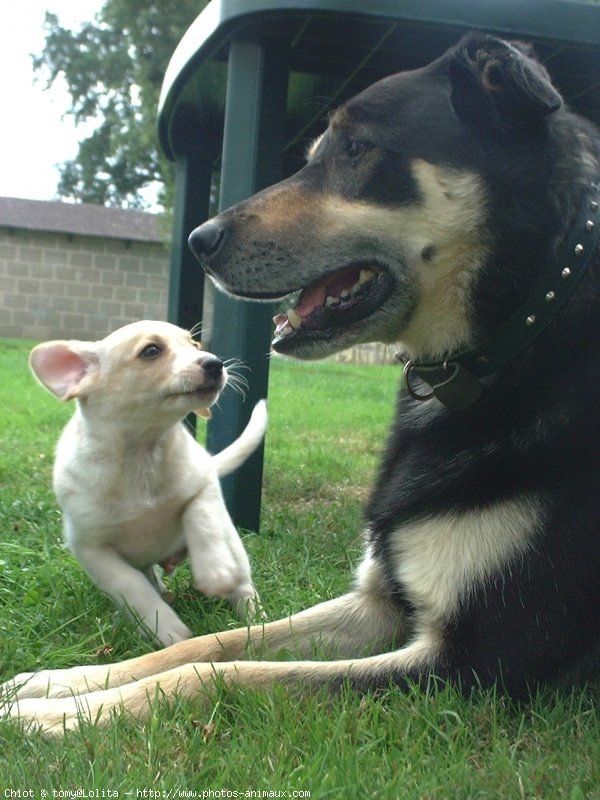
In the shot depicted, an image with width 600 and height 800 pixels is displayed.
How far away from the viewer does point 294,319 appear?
2455 millimetres

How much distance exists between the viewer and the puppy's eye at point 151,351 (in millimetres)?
2963

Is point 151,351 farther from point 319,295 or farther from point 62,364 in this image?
point 319,295

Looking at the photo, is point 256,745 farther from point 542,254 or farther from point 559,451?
point 542,254

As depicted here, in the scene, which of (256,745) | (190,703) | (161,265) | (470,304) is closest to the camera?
(256,745)

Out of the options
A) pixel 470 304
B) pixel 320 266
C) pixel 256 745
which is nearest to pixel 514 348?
pixel 470 304

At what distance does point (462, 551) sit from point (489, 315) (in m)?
0.61

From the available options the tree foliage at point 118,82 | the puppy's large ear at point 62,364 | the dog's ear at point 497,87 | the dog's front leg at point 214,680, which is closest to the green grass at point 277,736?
the dog's front leg at point 214,680

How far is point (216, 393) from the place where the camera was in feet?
9.37

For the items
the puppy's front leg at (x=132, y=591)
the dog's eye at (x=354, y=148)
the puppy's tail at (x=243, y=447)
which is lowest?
the puppy's front leg at (x=132, y=591)

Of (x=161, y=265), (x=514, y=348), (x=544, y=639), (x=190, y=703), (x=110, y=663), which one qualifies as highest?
(x=514, y=348)

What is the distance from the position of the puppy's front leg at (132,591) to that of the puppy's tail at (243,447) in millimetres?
770

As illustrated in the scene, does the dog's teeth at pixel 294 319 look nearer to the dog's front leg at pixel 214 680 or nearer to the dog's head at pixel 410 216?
the dog's head at pixel 410 216

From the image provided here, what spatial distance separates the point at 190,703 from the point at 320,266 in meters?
1.15

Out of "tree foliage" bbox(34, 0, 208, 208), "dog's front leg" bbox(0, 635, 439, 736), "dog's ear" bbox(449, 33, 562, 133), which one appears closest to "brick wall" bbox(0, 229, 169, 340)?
"tree foliage" bbox(34, 0, 208, 208)
